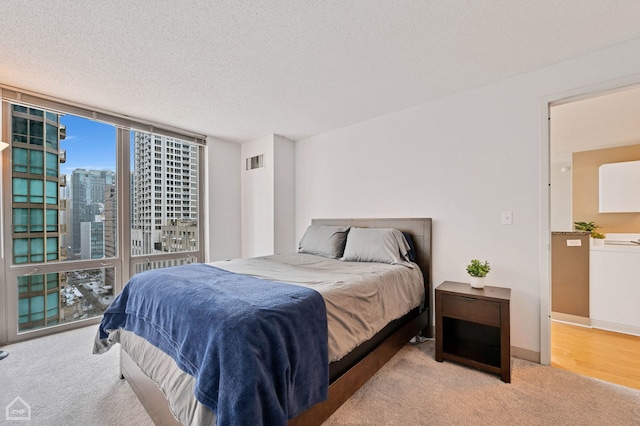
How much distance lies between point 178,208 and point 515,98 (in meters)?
4.19

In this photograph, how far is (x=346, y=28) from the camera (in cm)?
179

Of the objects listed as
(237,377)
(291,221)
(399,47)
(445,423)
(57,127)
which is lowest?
(445,423)

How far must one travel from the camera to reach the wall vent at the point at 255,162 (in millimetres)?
4129

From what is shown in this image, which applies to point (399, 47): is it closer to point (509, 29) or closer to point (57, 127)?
point (509, 29)

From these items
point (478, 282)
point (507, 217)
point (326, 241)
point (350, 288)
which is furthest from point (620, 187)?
point (350, 288)

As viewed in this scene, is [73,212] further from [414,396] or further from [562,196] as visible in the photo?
[562,196]

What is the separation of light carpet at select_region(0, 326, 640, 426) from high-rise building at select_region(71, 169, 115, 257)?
131 centimetres

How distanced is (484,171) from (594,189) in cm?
274

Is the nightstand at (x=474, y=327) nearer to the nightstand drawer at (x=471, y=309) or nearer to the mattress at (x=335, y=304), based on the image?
the nightstand drawer at (x=471, y=309)

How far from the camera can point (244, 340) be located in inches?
42.2

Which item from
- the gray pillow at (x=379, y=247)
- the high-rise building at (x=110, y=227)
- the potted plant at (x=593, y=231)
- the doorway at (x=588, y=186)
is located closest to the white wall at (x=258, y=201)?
the gray pillow at (x=379, y=247)

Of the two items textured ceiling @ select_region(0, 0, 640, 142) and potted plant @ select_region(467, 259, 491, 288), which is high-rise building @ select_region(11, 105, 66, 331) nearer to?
textured ceiling @ select_region(0, 0, 640, 142)

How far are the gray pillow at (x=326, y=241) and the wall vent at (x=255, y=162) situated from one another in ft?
4.79

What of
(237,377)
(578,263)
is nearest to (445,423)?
(237,377)
